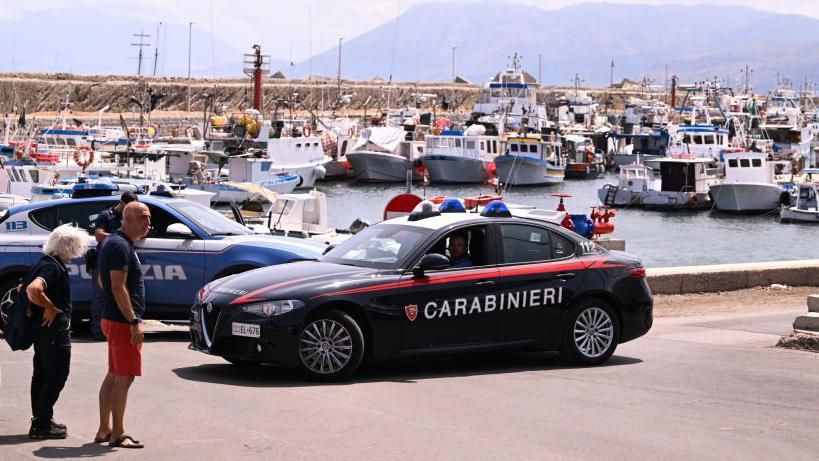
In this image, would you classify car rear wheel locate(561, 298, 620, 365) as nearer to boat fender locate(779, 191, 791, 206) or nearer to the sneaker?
the sneaker

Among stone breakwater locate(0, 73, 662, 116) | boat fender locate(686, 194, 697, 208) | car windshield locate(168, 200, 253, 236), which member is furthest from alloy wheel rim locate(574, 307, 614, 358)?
stone breakwater locate(0, 73, 662, 116)

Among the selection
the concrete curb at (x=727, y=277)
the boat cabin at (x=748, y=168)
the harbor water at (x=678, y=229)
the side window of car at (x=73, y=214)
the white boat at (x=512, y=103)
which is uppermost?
the white boat at (x=512, y=103)

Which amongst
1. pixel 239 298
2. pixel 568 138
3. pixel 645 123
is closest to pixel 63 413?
pixel 239 298

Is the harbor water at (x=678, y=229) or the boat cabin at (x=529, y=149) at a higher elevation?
the boat cabin at (x=529, y=149)

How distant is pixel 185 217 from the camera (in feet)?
47.2

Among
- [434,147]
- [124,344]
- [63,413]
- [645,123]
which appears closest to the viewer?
[124,344]

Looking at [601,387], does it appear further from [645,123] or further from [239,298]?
[645,123]

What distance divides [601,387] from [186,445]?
13.2ft

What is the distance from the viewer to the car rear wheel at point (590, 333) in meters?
12.1

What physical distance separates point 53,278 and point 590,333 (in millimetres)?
5512

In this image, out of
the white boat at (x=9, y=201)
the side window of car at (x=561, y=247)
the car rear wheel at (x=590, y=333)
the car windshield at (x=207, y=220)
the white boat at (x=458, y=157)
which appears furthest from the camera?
the white boat at (x=458, y=157)

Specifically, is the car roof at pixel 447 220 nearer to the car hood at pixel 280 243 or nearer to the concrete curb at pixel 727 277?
the car hood at pixel 280 243

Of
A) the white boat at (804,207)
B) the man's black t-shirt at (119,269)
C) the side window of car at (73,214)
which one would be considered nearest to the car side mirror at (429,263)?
the man's black t-shirt at (119,269)

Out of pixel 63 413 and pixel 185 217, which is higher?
pixel 185 217
